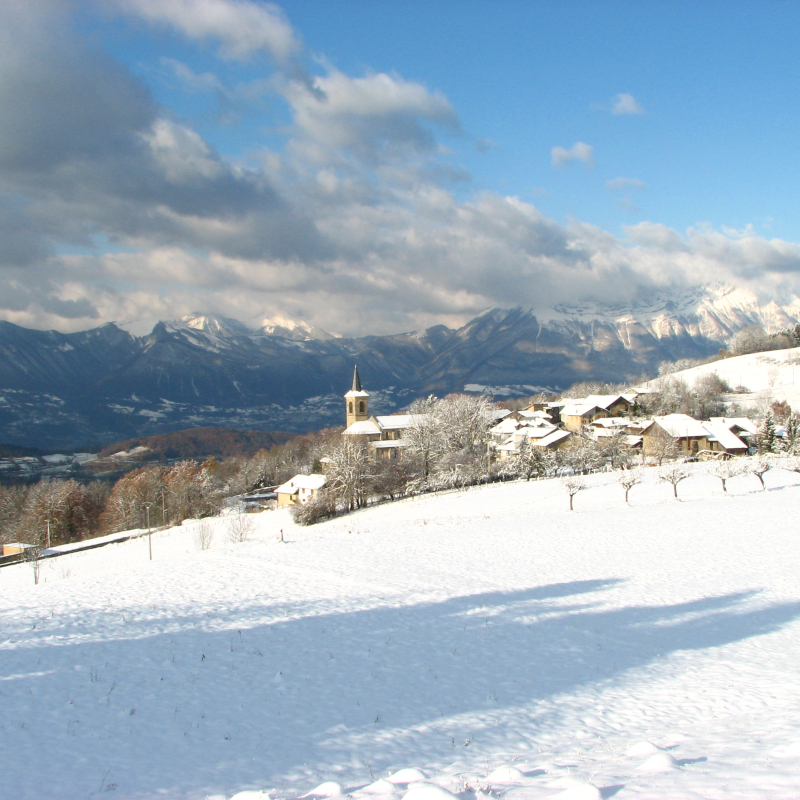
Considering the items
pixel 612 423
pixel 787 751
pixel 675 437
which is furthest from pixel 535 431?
pixel 787 751

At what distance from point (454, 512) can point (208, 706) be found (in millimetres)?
38851

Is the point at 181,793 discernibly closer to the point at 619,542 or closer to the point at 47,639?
the point at 47,639

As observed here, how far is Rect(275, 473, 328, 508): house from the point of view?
68750mm

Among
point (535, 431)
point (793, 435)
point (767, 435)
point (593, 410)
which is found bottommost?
point (793, 435)

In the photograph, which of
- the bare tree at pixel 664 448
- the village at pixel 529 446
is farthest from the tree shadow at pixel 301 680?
the bare tree at pixel 664 448

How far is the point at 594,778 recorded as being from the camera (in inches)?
291

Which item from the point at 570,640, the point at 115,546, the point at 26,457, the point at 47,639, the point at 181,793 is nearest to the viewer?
the point at 181,793

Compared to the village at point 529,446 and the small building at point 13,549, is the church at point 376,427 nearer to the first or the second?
the village at point 529,446

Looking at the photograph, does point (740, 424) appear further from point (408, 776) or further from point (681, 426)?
point (408, 776)

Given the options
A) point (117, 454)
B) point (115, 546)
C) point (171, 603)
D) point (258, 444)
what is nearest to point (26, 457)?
point (117, 454)

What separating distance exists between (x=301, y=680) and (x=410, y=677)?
105 inches

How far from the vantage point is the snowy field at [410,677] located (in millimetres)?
8445

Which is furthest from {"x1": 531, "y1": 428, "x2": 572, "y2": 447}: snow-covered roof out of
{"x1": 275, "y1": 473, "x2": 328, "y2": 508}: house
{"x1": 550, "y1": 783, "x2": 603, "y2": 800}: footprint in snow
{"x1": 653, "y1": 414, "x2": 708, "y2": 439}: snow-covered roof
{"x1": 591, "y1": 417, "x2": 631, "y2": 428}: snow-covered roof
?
{"x1": 550, "y1": 783, "x2": 603, "y2": 800}: footprint in snow

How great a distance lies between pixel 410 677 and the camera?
528 inches
